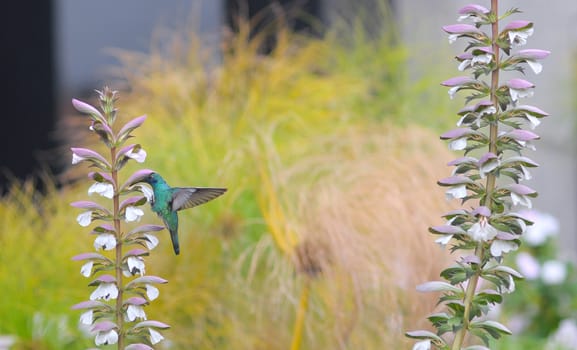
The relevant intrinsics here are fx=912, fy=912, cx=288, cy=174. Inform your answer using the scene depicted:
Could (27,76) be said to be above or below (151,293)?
above

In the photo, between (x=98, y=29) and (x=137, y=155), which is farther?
(x=98, y=29)

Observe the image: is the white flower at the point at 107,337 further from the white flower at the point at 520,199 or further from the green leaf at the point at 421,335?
the white flower at the point at 520,199

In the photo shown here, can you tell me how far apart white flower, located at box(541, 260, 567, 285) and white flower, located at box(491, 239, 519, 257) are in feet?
9.13

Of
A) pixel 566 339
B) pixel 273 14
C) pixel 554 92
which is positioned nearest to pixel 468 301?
pixel 566 339

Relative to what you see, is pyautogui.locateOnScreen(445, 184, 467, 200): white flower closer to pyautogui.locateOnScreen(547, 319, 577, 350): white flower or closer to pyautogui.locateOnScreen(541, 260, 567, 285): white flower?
pyautogui.locateOnScreen(547, 319, 577, 350): white flower

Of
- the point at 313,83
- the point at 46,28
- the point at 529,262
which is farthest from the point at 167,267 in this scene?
the point at 46,28

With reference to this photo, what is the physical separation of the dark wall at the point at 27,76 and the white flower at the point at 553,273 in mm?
3390

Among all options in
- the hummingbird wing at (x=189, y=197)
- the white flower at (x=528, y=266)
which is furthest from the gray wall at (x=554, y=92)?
the hummingbird wing at (x=189, y=197)

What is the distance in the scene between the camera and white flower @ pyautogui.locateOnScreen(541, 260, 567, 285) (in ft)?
11.5

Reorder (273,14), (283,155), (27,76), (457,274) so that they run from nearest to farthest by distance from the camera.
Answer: (457,274), (283,155), (273,14), (27,76)

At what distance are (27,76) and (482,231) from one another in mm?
5351

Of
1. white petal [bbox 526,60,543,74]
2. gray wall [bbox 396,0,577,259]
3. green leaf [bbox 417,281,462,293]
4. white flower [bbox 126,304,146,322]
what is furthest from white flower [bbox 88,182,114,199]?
gray wall [bbox 396,0,577,259]

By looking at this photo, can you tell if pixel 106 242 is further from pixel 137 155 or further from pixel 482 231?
pixel 482 231

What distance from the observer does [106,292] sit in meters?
0.85
